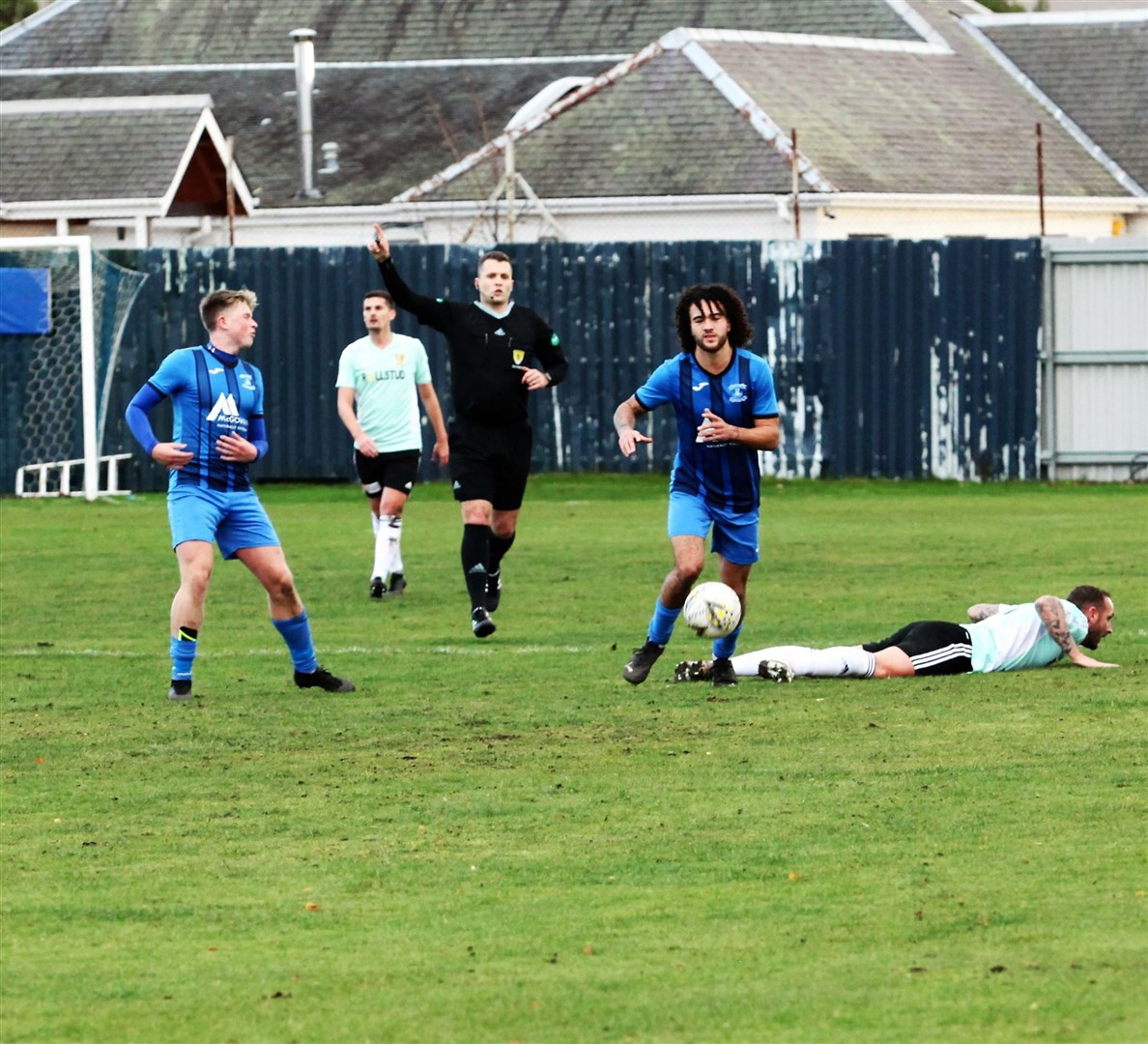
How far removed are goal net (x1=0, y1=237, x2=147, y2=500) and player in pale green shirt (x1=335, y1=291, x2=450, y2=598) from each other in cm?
955

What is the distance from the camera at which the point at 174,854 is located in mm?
8039

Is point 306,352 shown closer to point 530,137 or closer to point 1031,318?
point 1031,318

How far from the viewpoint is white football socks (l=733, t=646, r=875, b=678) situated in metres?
12.0

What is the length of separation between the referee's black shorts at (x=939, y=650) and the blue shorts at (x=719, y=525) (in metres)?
0.88

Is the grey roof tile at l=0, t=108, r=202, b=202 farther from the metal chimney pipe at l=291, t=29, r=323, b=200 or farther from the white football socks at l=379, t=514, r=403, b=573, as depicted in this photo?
the white football socks at l=379, t=514, r=403, b=573

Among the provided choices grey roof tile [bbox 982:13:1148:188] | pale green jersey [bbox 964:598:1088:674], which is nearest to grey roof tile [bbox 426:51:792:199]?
grey roof tile [bbox 982:13:1148:188]

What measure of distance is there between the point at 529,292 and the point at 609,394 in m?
1.37

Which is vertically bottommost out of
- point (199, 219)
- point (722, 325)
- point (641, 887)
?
point (641, 887)

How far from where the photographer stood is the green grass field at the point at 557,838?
6090 millimetres

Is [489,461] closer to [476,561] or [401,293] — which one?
[476,561]

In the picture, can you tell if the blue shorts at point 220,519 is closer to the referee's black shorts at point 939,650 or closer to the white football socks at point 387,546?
the referee's black shorts at point 939,650

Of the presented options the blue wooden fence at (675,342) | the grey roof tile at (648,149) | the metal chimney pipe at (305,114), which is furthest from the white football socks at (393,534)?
the metal chimney pipe at (305,114)

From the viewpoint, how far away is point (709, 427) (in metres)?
11.2

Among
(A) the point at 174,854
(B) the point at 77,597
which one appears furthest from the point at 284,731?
(B) the point at 77,597
